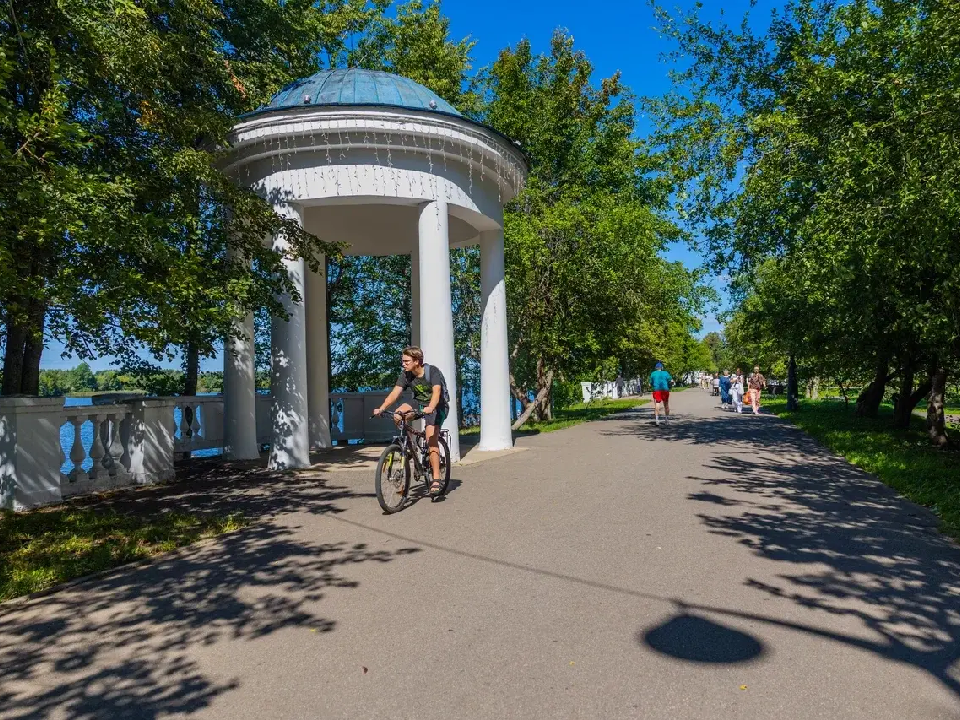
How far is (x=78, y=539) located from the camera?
647 cm

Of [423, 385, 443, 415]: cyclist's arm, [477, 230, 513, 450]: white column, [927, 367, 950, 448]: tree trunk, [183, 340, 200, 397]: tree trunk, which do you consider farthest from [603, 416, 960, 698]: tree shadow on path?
[183, 340, 200, 397]: tree trunk

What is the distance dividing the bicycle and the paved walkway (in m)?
0.23

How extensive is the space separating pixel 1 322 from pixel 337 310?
14.6m

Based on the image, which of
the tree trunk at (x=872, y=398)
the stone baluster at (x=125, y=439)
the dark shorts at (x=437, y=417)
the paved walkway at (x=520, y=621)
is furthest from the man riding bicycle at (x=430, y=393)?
the tree trunk at (x=872, y=398)

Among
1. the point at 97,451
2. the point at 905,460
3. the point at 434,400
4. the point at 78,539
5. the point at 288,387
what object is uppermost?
the point at 288,387

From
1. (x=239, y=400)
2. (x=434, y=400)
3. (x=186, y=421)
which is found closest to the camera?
(x=434, y=400)

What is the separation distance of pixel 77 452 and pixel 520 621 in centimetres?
704

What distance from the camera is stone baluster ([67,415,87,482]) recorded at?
29.3 feet

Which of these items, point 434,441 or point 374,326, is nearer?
point 434,441

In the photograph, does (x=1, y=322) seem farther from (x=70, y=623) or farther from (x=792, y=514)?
(x=792, y=514)

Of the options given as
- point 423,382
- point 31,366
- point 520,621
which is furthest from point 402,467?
point 31,366

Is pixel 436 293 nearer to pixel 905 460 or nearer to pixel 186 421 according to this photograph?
pixel 186 421

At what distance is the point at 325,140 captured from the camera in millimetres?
11312

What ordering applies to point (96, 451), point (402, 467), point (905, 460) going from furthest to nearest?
point (905, 460), point (96, 451), point (402, 467)
